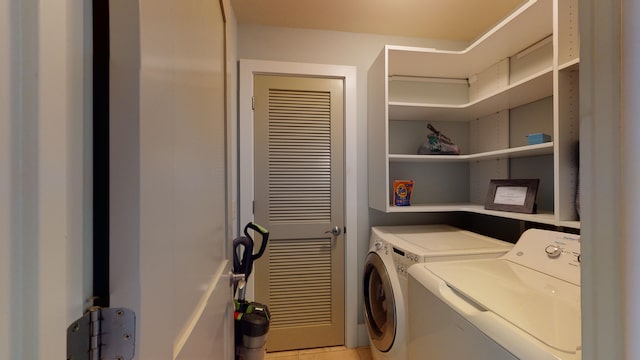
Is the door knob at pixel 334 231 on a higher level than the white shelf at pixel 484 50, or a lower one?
lower

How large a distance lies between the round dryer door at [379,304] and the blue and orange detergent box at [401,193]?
42 centimetres

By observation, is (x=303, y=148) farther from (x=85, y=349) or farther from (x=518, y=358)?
(x=85, y=349)

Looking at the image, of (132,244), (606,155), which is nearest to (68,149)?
(132,244)

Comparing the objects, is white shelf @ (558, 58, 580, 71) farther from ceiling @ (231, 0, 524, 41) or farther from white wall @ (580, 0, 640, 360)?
white wall @ (580, 0, 640, 360)

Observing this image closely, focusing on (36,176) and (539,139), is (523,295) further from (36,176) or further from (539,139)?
(36,176)

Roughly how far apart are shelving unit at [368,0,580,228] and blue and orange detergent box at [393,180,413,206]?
0.07m

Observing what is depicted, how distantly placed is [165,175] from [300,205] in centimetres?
169

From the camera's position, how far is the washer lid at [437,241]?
1.44 meters

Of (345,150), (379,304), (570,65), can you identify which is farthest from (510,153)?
(379,304)

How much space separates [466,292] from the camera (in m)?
Answer: 0.96

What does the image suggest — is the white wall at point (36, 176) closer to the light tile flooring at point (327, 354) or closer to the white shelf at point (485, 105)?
the white shelf at point (485, 105)

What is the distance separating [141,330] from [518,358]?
0.81m

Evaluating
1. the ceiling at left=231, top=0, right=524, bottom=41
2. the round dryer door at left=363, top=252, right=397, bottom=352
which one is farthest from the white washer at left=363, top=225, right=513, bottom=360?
the ceiling at left=231, top=0, right=524, bottom=41

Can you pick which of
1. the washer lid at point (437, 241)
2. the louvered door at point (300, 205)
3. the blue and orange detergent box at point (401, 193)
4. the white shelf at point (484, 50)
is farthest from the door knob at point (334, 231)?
the white shelf at point (484, 50)
